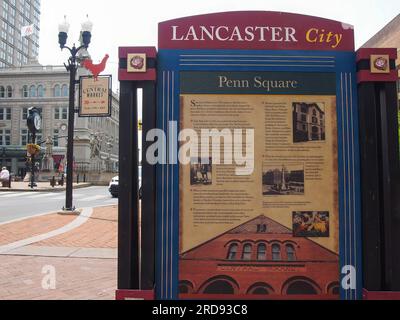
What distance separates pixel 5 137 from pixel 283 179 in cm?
7648

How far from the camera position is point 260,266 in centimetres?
296

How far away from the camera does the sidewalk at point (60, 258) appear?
4809 millimetres

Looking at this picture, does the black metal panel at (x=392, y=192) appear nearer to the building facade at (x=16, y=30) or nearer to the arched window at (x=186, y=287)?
the arched window at (x=186, y=287)

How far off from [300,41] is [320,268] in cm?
176

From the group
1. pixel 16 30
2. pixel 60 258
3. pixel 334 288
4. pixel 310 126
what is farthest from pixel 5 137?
pixel 334 288

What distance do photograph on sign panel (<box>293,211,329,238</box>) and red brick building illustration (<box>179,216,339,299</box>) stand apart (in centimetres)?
6

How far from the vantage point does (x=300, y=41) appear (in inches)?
118

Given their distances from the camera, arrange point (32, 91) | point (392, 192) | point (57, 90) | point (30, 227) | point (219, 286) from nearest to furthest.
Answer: point (392, 192), point (219, 286), point (30, 227), point (57, 90), point (32, 91)

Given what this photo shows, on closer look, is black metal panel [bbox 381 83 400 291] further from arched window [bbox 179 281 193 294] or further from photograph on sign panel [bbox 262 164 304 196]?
arched window [bbox 179 281 193 294]

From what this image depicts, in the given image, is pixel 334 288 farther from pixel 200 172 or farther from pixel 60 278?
pixel 60 278

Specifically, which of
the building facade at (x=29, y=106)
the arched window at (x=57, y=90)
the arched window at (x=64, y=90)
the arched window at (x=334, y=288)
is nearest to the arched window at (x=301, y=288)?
the arched window at (x=334, y=288)

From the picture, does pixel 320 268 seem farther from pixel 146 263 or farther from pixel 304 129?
pixel 146 263

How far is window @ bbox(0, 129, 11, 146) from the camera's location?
229 feet
